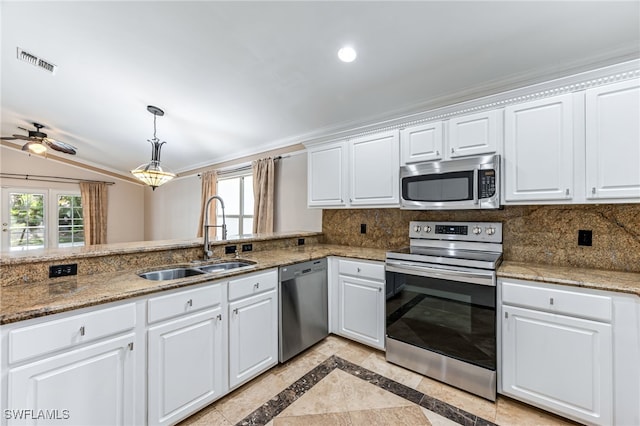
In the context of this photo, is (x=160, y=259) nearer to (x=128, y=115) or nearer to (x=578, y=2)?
(x=128, y=115)

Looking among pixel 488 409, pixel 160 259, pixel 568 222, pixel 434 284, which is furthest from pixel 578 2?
pixel 160 259

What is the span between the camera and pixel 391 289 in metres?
2.33

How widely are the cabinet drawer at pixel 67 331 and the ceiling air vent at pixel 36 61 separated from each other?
2859 mm

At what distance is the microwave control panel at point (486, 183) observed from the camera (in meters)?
2.06

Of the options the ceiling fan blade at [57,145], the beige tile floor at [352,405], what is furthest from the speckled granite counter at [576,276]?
the ceiling fan blade at [57,145]

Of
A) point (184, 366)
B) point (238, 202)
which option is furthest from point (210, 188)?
point (184, 366)

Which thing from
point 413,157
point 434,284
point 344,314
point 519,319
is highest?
point 413,157

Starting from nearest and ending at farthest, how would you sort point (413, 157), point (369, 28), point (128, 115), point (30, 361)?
point (30, 361) < point (369, 28) < point (413, 157) < point (128, 115)

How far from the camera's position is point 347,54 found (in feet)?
6.78

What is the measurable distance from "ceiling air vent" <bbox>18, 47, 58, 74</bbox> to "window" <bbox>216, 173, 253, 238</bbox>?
270cm

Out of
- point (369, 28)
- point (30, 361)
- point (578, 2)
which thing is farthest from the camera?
point (369, 28)

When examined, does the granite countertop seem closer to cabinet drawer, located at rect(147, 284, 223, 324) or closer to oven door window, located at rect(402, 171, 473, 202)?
cabinet drawer, located at rect(147, 284, 223, 324)

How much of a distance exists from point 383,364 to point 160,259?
206 centimetres

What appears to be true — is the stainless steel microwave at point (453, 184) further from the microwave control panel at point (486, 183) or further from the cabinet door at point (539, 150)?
the cabinet door at point (539, 150)
